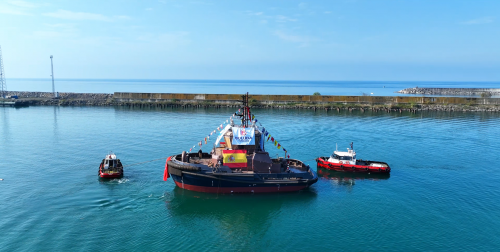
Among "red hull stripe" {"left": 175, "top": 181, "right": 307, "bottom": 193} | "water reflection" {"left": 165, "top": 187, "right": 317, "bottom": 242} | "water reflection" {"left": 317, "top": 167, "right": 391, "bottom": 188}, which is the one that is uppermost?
"red hull stripe" {"left": 175, "top": 181, "right": 307, "bottom": 193}

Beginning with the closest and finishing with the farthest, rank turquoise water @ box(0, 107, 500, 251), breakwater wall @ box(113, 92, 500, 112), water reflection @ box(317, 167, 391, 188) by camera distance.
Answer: turquoise water @ box(0, 107, 500, 251) < water reflection @ box(317, 167, 391, 188) < breakwater wall @ box(113, 92, 500, 112)

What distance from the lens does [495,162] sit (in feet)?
126

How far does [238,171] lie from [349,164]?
12850 mm

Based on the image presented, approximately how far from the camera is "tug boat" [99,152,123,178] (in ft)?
99.0

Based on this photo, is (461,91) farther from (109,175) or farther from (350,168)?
(109,175)

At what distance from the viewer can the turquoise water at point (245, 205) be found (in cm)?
2106

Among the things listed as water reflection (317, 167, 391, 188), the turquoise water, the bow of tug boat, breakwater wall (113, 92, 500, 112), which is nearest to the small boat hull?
the turquoise water

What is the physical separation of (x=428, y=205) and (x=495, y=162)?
59.0ft

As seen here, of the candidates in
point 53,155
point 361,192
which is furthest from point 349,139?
point 53,155

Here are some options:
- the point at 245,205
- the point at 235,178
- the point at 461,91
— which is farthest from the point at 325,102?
the point at 461,91

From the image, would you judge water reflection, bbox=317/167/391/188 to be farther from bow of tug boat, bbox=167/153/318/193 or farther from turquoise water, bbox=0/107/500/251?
bow of tug boat, bbox=167/153/318/193

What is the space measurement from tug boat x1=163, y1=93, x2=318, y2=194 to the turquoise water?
0.86 metres

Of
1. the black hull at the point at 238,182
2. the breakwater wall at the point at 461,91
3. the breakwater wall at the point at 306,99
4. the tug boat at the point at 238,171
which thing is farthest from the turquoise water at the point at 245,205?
the breakwater wall at the point at 461,91

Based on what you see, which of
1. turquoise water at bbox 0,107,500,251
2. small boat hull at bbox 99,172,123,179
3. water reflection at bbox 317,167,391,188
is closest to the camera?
turquoise water at bbox 0,107,500,251
